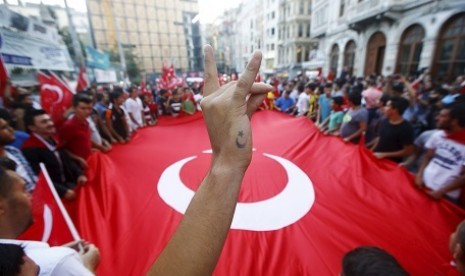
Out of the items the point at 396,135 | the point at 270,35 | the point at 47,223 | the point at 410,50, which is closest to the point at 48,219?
the point at 47,223

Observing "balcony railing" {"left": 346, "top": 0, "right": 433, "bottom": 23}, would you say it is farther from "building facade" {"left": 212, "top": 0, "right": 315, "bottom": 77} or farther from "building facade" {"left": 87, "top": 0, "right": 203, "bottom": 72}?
"building facade" {"left": 87, "top": 0, "right": 203, "bottom": 72}

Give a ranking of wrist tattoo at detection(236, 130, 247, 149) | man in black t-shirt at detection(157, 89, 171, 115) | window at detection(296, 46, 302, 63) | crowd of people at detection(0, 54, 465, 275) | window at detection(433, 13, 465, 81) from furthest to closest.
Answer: window at detection(296, 46, 302, 63) → window at detection(433, 13, 465, 81) → man in black t-shirt at detection(157, 89, 171, 115) → crowd of people at detection(0, 54, 465, 275) → wrist tattoo at detection(236, 130, 247, 149)

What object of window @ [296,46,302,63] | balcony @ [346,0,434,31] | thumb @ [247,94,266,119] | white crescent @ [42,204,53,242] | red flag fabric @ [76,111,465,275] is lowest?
red flag fabric @ [76,111,465,275]

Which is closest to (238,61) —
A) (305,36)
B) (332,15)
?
(305,36)

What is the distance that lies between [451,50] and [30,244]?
49.3 ft

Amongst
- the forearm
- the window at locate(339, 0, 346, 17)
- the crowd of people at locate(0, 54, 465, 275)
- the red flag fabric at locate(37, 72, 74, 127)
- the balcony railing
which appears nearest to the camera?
the forearm

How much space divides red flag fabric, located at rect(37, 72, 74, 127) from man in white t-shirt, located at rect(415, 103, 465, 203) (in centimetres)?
463

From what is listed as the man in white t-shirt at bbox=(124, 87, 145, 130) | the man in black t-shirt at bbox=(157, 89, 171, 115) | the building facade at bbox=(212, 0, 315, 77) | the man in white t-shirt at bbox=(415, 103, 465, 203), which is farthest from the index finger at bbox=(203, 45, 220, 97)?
the building facade at bbox=(212, 0, 315, 77)

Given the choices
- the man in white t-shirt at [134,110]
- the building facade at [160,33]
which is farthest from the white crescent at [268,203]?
the building facade at [160,33]

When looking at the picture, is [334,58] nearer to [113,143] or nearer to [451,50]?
[451,50]

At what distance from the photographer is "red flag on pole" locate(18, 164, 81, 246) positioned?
1479mm

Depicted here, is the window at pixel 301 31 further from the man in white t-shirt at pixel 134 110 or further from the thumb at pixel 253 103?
the thumb at pixel 253 103

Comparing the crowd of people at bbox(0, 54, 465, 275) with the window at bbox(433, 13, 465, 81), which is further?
the window at bbox(433, 13, 465, 81)

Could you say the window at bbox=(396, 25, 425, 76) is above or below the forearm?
above
